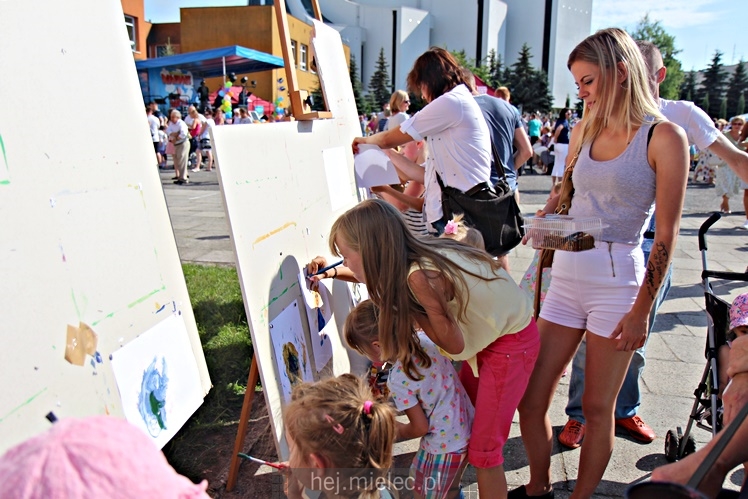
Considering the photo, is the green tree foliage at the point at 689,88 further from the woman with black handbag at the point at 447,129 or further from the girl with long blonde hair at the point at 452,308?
the girl with long blonde hair at the point at 452,308

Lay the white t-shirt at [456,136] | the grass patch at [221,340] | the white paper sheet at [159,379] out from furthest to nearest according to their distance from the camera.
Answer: the grass patch at [221,340] → the white t-shirt at [456,136] → the white paper sheet at [159,379]

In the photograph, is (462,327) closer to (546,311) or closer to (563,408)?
(546,311)

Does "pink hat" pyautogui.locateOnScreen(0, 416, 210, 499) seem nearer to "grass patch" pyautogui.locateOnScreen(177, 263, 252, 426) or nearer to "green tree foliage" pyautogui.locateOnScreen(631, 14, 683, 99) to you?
"grass patch" pyautogui.locateOnScreen(177, 263, 252, 426)

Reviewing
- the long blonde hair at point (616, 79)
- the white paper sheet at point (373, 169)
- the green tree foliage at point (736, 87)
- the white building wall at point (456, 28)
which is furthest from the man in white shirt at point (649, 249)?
the green tree foliage at point (736, 87)

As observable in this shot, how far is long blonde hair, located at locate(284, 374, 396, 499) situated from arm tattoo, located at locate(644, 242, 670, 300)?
972 mm

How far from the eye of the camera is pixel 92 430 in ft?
2.53

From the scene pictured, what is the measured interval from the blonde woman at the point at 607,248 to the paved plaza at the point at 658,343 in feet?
1.59

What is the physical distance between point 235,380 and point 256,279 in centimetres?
162

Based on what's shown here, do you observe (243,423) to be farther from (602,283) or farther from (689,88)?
(689,88)

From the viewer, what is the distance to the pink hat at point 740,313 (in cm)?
198

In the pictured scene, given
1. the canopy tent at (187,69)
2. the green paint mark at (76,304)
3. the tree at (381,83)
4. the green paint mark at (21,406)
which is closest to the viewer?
the green paint mark at (21,406)

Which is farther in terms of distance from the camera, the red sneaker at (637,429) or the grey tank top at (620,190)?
the red sneaker at (637,429)

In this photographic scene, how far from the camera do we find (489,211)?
A: 9.46 ft

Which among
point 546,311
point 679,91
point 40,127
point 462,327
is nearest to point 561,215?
point 546,311
